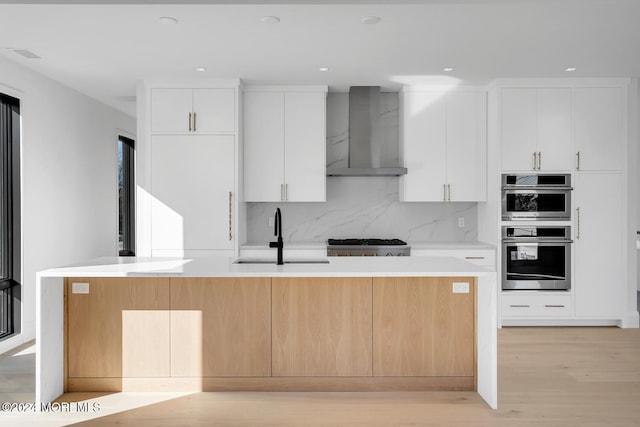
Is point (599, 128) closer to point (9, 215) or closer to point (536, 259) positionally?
point (536, 259)

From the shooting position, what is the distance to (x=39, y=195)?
4539 millimetres

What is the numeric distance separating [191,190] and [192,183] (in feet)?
0.22

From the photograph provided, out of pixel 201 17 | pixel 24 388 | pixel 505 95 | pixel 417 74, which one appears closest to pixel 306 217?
pixel 417 74

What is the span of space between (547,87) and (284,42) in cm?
272

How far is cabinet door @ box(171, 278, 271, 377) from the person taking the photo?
3008mm

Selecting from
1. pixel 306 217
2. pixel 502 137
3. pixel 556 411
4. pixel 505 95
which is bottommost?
pixel 556 411

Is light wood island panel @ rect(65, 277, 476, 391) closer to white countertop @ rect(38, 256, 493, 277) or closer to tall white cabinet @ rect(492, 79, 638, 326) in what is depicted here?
white countertop @ rect(38, 256, 493, 277)

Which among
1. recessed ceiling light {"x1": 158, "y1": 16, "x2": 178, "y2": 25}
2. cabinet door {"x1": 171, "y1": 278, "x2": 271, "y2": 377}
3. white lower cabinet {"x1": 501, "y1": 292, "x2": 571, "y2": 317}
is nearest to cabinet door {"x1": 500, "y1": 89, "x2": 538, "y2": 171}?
white lower cabinet {"x1": 501, "y1": 292, "x2": 571, "y2": 317}

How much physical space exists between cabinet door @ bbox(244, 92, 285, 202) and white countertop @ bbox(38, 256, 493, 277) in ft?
6.38

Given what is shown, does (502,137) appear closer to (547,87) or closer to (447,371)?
(547,87)

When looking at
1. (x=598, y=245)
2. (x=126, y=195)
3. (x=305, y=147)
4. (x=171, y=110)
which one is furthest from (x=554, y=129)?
(x=126, y=195)

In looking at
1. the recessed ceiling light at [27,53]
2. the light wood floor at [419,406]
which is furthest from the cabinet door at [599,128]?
the recessed ceiling light at [27,53]

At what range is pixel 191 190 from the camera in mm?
4781

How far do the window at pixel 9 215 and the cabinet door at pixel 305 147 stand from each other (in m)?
2.40
